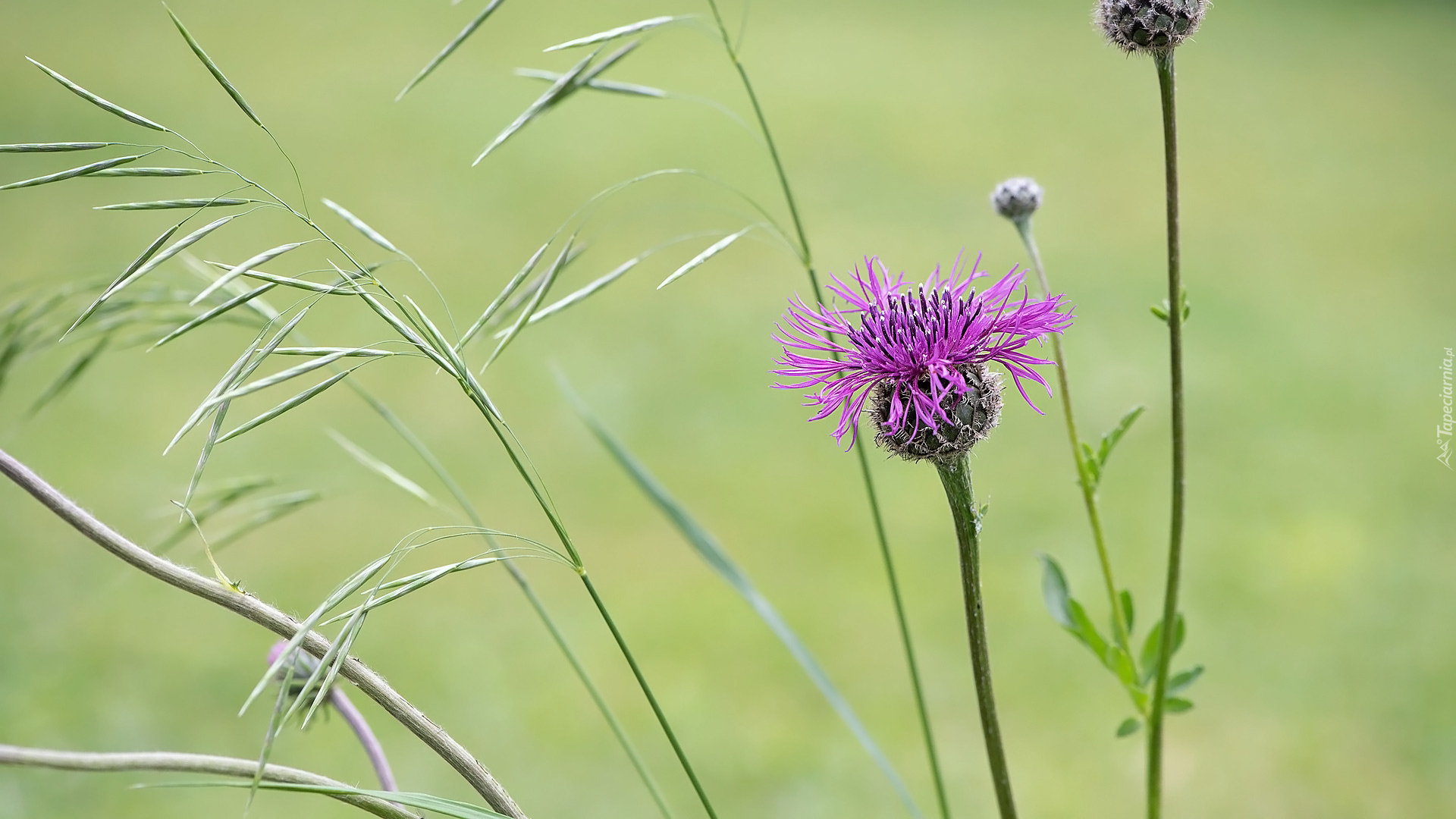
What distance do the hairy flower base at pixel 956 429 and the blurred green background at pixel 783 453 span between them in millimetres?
450

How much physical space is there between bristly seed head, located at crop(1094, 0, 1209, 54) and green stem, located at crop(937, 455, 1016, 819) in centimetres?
17

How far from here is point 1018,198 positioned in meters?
0.56

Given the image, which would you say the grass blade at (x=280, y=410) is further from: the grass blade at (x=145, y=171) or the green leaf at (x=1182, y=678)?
the green leaf at (x=1182, y=678)

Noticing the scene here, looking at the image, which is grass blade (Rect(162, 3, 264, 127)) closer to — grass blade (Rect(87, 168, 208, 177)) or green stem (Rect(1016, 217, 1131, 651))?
grass blade (Rect(87, 168, 208, 177))

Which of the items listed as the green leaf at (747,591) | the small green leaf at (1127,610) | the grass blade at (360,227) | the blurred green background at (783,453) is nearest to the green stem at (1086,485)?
Result: the small green leaf at (1127,610)

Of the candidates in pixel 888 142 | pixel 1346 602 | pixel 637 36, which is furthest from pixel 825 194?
pixel 637 36

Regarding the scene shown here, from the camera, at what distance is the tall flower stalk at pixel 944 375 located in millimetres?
416

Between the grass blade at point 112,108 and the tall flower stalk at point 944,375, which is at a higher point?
the tall flower stalk at point 944,375

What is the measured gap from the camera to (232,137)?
2951 mm

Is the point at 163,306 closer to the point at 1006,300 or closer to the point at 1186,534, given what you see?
the point at 1006,300

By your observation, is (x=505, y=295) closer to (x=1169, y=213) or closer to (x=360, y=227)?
(x=360, y=227)

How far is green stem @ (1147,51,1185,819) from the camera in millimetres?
414

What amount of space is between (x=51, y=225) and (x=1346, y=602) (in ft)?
8.86

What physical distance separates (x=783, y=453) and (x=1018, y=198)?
144cm
